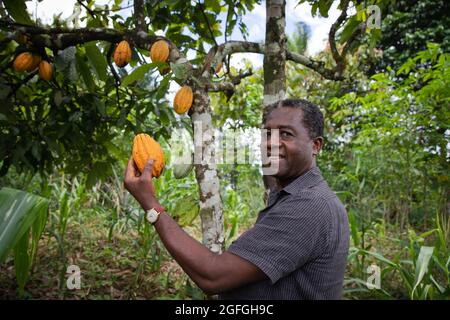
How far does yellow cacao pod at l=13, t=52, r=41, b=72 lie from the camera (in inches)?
72.3

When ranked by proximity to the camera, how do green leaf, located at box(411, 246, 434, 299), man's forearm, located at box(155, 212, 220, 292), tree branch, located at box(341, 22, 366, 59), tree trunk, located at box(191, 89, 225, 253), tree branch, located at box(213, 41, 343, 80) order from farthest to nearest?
green leaf, located at box(411, 246, 434, 299) < tree branch, located at box(341, 22, 366, 59) < tree branch, located at box(213, 41, 343, 80) < tree trunk, located at box(191, 89, 225, 253) < man's forearm, located at box(155, 212, 220, 292)

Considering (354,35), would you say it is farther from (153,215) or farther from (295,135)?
(153,215)

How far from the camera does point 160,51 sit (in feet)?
4.86

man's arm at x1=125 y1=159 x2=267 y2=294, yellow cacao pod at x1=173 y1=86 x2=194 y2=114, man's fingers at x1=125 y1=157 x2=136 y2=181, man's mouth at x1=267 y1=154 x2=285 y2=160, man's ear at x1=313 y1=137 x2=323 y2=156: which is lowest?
man's arm at x1=125 y1=159 x2=267 y2=294

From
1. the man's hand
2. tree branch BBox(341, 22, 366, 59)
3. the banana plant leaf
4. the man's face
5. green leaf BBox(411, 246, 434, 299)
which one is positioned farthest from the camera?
green leaf BBox(411, 246, 434, 299)

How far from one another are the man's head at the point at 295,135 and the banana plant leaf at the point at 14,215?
70 centimetres

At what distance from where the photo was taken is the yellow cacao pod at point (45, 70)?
74.5 inches

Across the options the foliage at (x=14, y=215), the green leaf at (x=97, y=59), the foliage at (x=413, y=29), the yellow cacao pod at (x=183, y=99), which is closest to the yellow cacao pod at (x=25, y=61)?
the green leaf at (x=97, y=59)

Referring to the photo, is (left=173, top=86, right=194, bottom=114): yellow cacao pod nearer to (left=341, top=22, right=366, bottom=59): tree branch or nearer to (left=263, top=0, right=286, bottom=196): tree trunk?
(left=263, top=0, right=286, bottom=196): tree trunk

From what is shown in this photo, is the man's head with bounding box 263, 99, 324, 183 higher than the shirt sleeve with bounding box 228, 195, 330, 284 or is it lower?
higher

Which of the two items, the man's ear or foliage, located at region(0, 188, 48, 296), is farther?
the man's ear

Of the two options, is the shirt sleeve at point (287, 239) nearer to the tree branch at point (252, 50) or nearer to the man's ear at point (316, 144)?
the man's ear at point (316, 144)

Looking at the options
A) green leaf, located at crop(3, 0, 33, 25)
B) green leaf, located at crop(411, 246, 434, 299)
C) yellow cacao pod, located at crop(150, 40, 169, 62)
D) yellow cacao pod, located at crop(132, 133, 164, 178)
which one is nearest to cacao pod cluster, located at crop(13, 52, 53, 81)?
green leaf, located at crop(3, 0, 33, 25)

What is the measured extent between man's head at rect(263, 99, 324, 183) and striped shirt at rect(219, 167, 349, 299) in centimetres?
10
